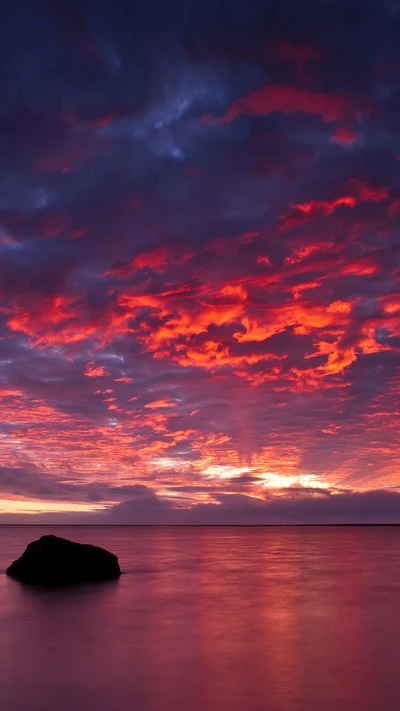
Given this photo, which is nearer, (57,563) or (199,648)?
(199,648)

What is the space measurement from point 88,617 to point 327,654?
951 centimetres

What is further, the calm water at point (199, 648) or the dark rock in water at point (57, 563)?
the dark rock in water at point (57, 563)

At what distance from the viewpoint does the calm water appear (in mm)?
12656

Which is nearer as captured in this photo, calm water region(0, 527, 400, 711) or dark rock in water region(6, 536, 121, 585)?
calm water region(0, 527, 400, 711)

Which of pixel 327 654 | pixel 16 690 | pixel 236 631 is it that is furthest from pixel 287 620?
pixel 16 690

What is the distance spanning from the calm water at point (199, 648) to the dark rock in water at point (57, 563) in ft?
3.96

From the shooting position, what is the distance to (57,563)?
31.5m

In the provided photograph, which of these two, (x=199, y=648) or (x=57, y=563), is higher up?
(x=57, y=563)

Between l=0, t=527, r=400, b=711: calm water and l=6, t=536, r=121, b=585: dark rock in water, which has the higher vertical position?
l=6, t=536, r=121, b=585: dark rock in water

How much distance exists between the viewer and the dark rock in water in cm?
3134

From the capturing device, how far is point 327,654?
55.2 ft

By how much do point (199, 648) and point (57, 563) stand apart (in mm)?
15593

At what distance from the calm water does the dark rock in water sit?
1206mm

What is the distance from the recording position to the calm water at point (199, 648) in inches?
498
